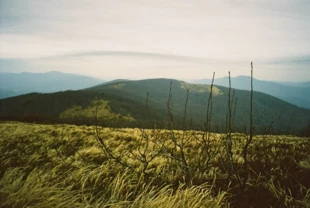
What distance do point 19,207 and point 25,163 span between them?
94.8 inches

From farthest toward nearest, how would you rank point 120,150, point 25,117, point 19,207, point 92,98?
point 92,98 < point 25,117 < point 120,150 < point 19,207

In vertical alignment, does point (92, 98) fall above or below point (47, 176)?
below

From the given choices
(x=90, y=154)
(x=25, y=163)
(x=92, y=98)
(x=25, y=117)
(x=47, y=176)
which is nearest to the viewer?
(x=47, y=176)

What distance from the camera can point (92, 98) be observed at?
6895 inches

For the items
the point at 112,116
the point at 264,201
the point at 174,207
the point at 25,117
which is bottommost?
the point at 112,116

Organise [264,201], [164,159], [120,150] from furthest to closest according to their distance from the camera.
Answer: [120,150] → [164,159] → [264,201]

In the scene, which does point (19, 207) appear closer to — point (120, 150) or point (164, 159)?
point (164, 159)

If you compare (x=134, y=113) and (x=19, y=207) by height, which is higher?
(x=19, y=207)

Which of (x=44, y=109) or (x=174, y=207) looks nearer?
(x=174, y=207)

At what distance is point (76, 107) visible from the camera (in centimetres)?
15888

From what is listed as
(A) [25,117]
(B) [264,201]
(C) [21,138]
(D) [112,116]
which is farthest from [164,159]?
(D) [112,116]

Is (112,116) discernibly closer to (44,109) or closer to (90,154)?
(44,109)

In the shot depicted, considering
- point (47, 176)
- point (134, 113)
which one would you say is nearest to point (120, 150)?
point (47, 176)

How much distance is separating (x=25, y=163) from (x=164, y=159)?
2.99m
